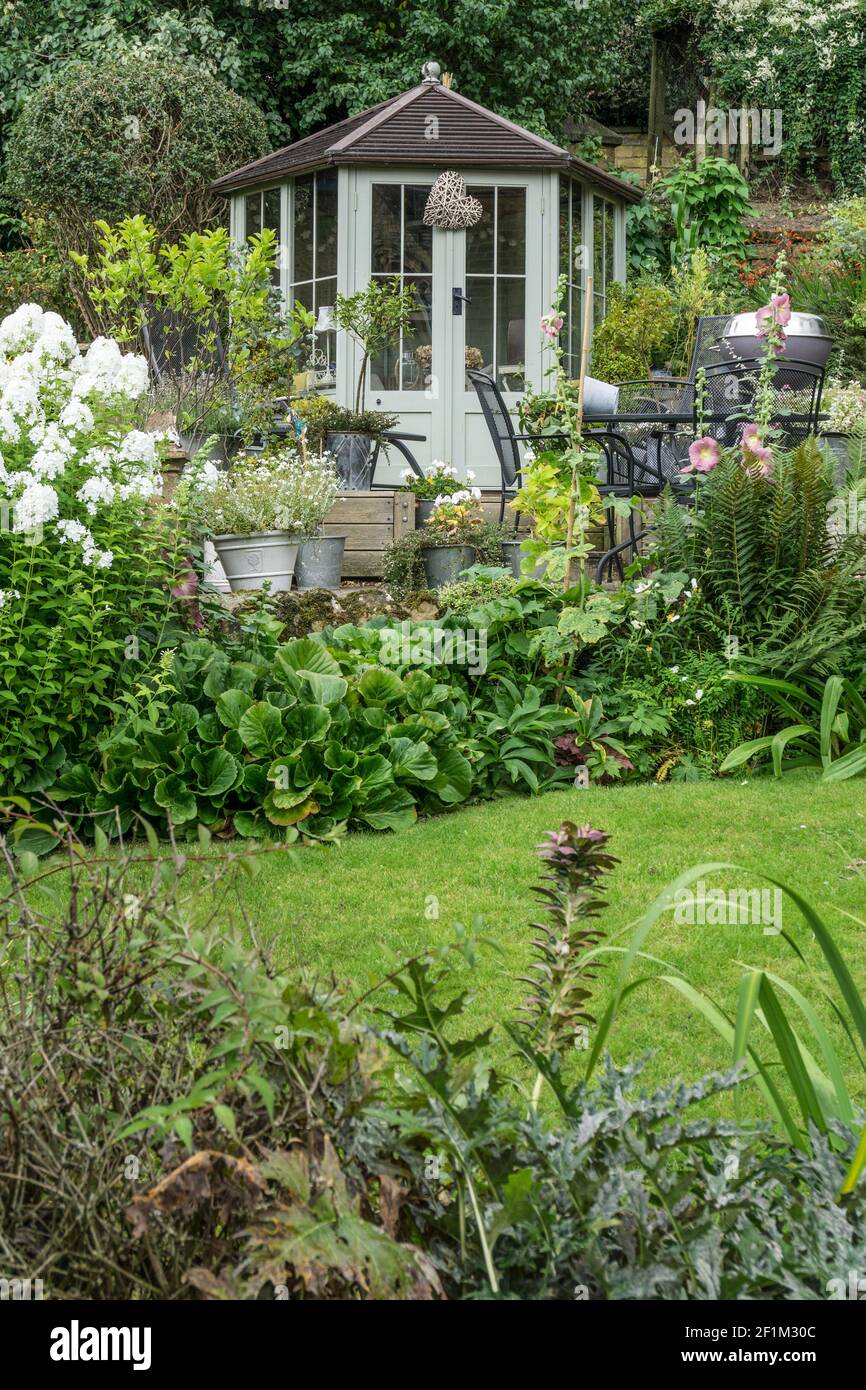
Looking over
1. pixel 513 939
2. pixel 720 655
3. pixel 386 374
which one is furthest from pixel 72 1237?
pixel 386 374

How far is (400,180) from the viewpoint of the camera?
10828 mm

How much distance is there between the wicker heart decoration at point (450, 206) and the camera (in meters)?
10.6

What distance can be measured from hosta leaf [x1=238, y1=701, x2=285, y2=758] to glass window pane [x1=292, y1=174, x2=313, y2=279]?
24.9 feet

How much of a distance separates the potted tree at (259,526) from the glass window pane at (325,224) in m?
4.61

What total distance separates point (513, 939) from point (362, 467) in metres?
5.65

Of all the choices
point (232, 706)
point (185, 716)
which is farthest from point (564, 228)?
point (185, 716)

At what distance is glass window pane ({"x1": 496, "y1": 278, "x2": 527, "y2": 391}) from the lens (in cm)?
1098

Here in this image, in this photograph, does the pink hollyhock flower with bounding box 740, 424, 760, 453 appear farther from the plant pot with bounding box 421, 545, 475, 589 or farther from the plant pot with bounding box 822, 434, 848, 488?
the plant pot with bounding box 421, 545, 475, 589

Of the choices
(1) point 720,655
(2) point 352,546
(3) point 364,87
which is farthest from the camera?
(3) point 364,87

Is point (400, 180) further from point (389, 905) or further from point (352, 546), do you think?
point (389, 905)

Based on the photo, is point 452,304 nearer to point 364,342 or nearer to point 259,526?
point 364,342

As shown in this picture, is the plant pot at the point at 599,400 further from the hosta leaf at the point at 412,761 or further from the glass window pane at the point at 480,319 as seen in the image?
the hosta leaf at the point at 412,761

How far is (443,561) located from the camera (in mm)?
7258

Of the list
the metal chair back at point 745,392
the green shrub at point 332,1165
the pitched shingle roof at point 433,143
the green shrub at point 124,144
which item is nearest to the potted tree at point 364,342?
the pitched shingle roof at point 433,143
